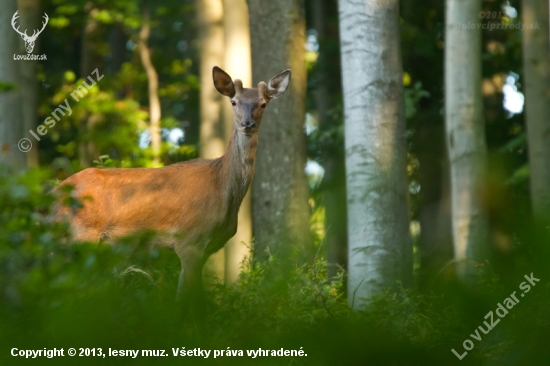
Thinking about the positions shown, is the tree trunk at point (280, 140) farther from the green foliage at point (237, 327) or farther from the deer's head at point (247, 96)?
the green foliage at point (237, 327)

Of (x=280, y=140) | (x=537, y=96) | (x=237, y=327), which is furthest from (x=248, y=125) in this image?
(x=537, y=96)

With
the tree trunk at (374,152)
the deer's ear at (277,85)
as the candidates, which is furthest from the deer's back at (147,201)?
the tree trunk at (374,152)

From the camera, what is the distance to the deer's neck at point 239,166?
8.26m

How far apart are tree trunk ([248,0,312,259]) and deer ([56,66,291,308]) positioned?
2.03 m

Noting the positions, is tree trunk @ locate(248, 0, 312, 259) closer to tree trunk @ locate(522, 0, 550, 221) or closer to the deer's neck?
the deer's neck

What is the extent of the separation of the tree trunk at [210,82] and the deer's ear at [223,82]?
7.56 feet

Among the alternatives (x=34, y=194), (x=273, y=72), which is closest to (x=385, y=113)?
(x=273, y=72)

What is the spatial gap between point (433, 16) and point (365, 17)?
10862 millimetres

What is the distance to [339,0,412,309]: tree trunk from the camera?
7.32 m

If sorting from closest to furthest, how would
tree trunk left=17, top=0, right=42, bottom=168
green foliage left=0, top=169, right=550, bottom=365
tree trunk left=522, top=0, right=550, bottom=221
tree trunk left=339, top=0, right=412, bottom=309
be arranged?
green foliage left=0, top=169, right=550, bottom=365 < tree trunk left=339, top=0, right=412, bottom=309 < tree trunk left=522, top=0, right=550, bottom=221 < tree trunk left=17, top=0, right=42, bottom=168

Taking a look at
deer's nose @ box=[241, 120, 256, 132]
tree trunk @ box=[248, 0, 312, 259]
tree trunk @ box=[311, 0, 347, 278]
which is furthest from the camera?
tree trunk @ box=[311, 0, 347, 278]

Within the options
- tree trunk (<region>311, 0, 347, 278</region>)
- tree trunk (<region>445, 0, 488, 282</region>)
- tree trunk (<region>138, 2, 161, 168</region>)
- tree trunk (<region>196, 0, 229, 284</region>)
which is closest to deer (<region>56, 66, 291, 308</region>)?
tree trunk (<region>196, 0, 229, 284</region>)

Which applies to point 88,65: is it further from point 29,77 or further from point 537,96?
point 537,96

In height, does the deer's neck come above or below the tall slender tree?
below
